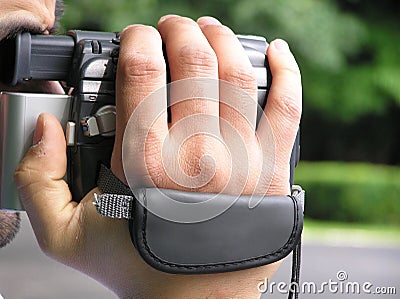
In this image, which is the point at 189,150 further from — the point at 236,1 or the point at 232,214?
the point at 236,1

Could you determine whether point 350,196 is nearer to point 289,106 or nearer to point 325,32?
point 325,32

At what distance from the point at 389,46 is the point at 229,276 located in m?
7.42

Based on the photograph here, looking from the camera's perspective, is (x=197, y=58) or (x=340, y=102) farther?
(x=340, y=102)

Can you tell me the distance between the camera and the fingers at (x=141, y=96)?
33.9 inches

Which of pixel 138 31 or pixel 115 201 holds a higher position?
pixel 138 31

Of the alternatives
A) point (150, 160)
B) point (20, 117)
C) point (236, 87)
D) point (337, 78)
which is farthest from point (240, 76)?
point (337, 78)

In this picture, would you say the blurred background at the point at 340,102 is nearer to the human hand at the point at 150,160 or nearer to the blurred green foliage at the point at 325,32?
the blurred green foliage at the point at 325,32

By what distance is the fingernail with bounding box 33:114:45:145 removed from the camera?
90 centimetres

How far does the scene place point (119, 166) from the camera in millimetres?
871

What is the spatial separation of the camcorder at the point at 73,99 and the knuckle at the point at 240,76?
0.03 metres

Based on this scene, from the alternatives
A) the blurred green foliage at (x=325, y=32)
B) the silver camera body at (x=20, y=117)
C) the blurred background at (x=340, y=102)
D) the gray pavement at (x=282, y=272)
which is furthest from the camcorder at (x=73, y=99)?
the blurred green foliage at (x=325, y=32)

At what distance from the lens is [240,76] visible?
2.92 feet

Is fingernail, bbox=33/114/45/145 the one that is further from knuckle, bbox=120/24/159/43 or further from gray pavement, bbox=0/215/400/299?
gray pavement, bbox=0/215/400/299

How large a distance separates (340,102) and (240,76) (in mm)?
7296
